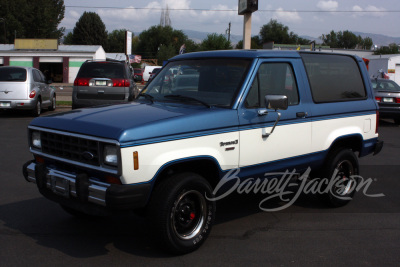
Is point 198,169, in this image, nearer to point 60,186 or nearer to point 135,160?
point 135,160

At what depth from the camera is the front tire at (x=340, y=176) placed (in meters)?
5.69

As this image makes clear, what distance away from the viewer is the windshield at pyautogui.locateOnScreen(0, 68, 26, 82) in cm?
1409

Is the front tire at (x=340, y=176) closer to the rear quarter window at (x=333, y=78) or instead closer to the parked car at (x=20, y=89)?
the rear quarter window at (x=333, y=78)

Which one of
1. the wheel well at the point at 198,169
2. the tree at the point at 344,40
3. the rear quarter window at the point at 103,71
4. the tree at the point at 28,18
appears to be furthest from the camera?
the tree at the point at 344,40

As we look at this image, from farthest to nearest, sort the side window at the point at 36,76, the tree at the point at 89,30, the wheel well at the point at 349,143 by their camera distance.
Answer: the tree at the point at 89,30, the side window at the point at 36,76, the wheel well at the point at 349,143

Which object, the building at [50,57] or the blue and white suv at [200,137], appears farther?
the building at [50,57]

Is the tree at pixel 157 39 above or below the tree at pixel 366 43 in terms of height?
below

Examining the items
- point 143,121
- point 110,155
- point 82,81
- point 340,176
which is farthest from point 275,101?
point 82,81

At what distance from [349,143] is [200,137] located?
2843 mm

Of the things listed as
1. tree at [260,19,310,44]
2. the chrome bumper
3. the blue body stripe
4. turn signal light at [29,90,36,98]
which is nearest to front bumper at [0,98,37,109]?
turn signal light at [29,90,36,98]

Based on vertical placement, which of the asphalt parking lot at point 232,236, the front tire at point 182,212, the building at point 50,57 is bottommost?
the asphalt parking lot at point 232,236

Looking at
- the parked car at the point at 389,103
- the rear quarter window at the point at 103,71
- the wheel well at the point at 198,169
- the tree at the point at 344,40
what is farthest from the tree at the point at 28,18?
the tree at the point at 344,40

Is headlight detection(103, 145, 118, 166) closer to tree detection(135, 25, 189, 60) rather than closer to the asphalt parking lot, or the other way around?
the asphalt parking lot

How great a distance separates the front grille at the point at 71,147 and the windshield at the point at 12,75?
10.7 metres
